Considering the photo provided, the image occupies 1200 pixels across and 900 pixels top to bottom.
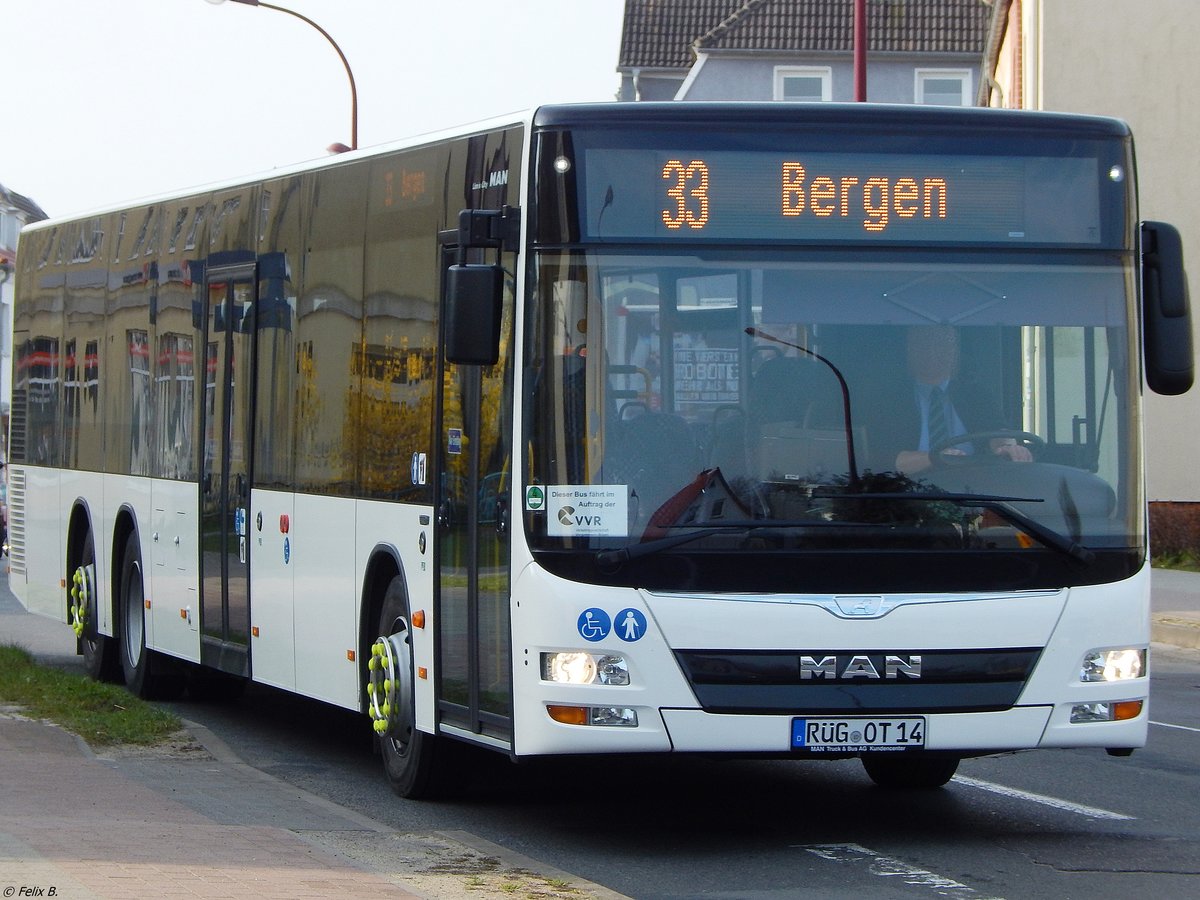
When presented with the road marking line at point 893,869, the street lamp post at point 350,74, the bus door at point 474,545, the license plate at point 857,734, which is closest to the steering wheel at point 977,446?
the license plate at point 857,734

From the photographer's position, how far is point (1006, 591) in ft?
28.5

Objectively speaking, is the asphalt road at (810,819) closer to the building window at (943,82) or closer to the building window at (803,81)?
the building window at (803,81)

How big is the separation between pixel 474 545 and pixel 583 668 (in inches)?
41.4

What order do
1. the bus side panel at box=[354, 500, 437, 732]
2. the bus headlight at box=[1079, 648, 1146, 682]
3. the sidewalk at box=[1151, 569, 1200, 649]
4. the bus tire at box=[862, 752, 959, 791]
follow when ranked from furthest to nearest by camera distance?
the sidewalk at box=[1151, 569, 1200, 649], the bus tire at box=[862, 752, 959, 791], the bus side panel at box=[354, 500, 437, 732], the bus headlight at box=[1079, 648, 1146, 682]

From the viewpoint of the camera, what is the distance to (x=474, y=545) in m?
9.30

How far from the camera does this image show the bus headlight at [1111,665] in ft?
28.8

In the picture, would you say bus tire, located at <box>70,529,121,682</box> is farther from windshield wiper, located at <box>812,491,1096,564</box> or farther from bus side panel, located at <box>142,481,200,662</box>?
windshield wiper, located at <box>812,491,1096,564</box>

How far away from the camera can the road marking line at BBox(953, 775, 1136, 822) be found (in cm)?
1012

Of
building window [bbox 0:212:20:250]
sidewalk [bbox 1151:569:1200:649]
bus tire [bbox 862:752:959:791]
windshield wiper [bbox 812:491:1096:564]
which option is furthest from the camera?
building window [bbox 0:212:20:250]

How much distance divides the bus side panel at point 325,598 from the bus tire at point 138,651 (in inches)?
135

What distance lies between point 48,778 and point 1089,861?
195 inches

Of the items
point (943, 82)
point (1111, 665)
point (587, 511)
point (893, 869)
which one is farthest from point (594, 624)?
point (943, 82)

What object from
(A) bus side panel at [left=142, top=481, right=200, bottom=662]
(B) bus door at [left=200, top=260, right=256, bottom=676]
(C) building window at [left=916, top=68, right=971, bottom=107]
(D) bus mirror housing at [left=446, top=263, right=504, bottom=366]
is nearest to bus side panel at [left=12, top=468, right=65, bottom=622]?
(A) bus side panel at [left=142, top=481, right=200, bottom=662]

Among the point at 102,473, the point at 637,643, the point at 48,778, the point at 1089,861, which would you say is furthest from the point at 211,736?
the point at 1089,861
